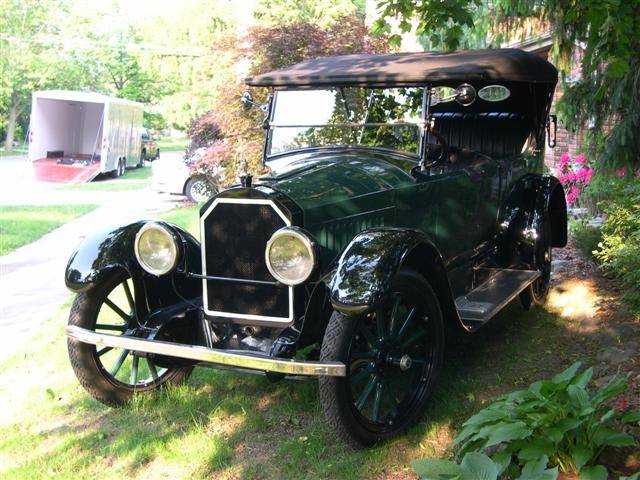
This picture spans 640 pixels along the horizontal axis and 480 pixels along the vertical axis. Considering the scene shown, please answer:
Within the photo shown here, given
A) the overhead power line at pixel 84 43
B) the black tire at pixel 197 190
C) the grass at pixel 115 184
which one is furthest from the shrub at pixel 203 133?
the overhead power line at pixel 84 43

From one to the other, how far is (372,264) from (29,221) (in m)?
10.4

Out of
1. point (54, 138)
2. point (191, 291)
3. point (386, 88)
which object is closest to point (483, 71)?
point (386, 88)

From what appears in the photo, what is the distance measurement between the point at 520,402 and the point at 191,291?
7.32ft

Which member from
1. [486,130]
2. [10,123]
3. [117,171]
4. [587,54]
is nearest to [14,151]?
[10,123]

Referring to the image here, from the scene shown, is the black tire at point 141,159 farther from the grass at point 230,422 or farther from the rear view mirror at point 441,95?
the rear view mirror at point 441,95

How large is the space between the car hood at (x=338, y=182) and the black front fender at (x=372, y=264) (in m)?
0.38

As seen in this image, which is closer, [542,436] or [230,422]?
[542,436]

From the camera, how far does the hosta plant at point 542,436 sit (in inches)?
105

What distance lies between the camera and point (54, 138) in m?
22.1

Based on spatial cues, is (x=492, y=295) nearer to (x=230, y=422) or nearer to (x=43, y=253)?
(x=230, y=422)

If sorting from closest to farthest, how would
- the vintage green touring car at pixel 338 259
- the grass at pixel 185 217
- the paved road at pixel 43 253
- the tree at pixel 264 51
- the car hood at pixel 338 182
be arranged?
the vintage green touring car at pixel 338 259, the car hood at pixel 338 182, the paved road at pixel 43 253, the tree at pixel 264 51, the grass at pixel 185 217

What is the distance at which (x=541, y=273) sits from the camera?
18.3ft

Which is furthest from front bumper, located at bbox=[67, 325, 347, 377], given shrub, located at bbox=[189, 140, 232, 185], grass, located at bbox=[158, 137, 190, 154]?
grass, located at bbox=[158, 137, 190, 154]

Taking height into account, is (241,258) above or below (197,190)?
above
